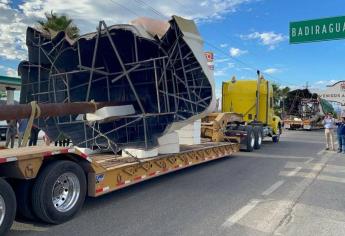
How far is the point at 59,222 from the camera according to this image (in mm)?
5578

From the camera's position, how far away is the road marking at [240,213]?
578 centimetres

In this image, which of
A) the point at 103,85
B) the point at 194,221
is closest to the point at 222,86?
the point at 103,85

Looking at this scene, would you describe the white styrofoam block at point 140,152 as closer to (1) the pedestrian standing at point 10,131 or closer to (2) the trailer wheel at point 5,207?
(2) the trailer wheel at point 5,207

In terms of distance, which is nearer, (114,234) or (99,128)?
(114,234)

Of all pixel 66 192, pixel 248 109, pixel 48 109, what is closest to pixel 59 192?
pixel 66 192

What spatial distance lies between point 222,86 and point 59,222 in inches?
529

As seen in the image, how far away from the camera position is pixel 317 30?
54.5ft

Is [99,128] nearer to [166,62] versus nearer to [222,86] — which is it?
[166,62]

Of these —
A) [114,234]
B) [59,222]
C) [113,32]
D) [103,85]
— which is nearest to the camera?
[114,234]

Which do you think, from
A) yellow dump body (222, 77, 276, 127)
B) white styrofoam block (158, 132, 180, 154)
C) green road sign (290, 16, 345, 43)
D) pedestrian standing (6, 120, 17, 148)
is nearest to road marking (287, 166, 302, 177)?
white styrofoam block (158, 132, 180, 154)

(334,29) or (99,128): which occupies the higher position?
(334,29)

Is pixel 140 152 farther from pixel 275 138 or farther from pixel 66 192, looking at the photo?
pixel 275 138

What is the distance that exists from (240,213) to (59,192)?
112 inches

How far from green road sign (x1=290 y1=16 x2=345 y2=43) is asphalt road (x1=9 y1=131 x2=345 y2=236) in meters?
7.93
